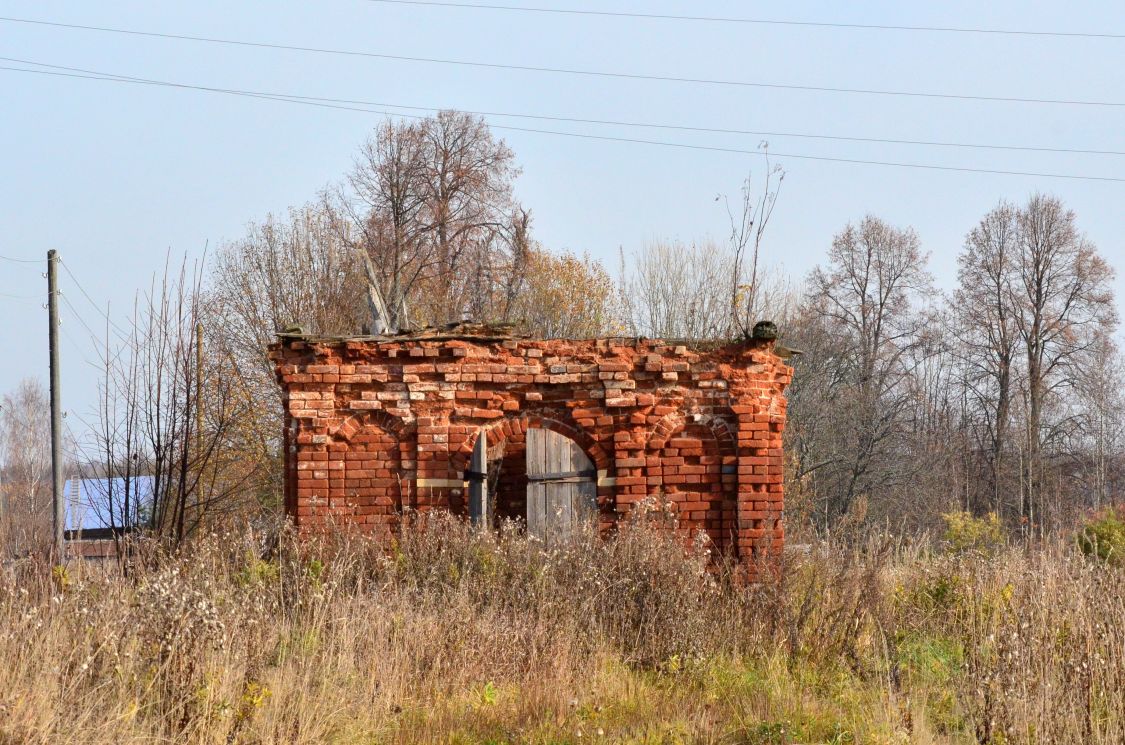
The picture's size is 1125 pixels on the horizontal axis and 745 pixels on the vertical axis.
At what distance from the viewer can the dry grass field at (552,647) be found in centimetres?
505

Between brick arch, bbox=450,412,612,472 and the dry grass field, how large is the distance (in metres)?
1.15

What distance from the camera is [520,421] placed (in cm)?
1025

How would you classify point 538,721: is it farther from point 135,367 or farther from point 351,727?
point 135,367

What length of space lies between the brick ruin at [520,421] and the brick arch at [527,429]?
0.01m

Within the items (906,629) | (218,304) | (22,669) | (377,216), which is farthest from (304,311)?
(22,669)

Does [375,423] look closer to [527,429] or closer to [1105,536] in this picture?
[527,429]

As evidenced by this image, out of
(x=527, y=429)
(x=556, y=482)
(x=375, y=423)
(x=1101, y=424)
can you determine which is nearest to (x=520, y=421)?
(x=527, y=429)

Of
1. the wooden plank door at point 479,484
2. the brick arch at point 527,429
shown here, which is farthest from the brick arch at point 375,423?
the wooden plank door at point 479,484

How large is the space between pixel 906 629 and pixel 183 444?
650 cm

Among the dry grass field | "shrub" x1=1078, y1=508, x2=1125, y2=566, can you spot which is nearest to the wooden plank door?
the dry grass field

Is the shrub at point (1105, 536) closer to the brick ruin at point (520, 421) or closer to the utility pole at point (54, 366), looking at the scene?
the brick ruin at point (520, 421)

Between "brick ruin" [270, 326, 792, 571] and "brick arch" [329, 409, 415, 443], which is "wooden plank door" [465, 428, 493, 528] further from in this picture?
"brick arch" [329, 409, 415, 443]

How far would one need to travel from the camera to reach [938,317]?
112 ft

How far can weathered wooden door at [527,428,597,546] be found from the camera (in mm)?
9883
